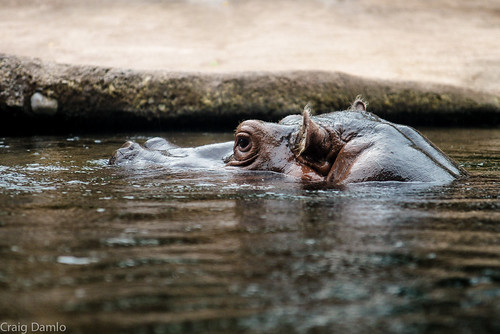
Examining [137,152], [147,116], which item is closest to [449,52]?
[147,116]

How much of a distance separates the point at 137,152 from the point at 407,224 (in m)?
2.46

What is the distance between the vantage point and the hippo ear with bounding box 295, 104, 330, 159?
3.84 meters

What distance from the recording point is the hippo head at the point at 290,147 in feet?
12.8

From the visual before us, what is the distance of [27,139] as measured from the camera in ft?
23.3

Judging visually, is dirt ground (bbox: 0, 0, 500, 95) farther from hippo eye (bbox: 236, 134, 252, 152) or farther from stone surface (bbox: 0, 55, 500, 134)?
hippo eye (bbox: 236, 134, 252, 152)

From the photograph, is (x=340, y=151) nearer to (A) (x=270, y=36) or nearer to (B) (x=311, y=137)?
(B) (x=311, y=137)

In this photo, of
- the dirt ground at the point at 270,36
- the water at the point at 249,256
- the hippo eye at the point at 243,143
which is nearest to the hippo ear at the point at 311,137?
the water at the point at 249,256

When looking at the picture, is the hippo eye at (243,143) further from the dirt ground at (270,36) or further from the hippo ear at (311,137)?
the dirt ground at (270,36)

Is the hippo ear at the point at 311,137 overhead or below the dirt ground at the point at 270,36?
below

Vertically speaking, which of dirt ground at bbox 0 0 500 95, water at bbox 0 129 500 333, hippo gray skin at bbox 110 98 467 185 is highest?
dirt ground at bbox 0 0 500 95

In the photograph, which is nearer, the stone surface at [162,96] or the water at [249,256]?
the water at [249,256]

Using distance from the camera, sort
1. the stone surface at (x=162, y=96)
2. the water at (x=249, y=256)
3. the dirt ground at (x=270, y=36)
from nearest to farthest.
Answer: the water at (x=249, y=256) < the stone surface at (x=162, y=96) < the dirt ground at (x=270, y=36)

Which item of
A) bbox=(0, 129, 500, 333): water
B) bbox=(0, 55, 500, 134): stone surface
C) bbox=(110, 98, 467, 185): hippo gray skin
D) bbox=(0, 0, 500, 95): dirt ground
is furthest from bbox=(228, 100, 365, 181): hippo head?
bbox=(0, 0, 500, 95): dirt ground

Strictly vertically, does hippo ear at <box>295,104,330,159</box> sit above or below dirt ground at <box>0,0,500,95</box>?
below
